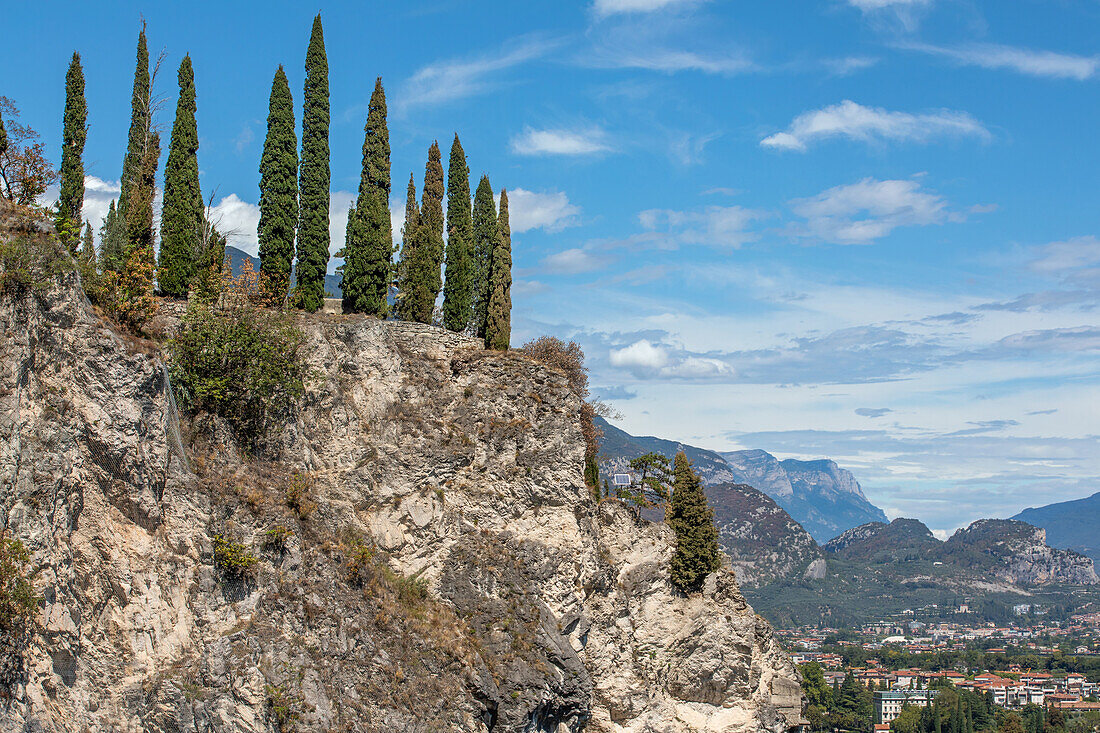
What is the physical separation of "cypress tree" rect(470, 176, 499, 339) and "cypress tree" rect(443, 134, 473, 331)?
0.36 m

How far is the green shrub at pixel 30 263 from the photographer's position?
22938 millimetres

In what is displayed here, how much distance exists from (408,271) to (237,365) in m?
11.7

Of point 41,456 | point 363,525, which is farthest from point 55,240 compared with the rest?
point 363,525

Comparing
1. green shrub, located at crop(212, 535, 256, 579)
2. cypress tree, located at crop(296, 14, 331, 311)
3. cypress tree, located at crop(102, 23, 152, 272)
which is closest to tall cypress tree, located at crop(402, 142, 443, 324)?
cypress tree, located at crop(296, 14, 331, 311)

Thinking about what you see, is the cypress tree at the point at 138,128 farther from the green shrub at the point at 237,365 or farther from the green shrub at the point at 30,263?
the green shrub at the point at 30,263

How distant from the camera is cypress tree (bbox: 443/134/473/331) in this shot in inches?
1620

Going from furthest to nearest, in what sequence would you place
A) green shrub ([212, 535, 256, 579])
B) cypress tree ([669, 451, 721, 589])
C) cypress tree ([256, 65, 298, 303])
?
1. cypress tree ([669, 451, 721, 589])
2. cypress tree ([256, 65, 298, 303])
3. green shrub ([212, 535, 256, 579])

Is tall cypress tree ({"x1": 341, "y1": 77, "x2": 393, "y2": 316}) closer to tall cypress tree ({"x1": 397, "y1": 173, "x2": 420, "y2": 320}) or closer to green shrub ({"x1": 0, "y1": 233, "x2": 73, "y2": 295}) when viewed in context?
tall cypress tree ({"x1": 397, "y1": 173, "x2": 420, "y2": 320})

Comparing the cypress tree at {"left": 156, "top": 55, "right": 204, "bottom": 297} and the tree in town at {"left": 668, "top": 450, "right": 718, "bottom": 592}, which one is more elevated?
the cypress tree at {"left": 156, "top": 55, "right": 204, "bottom": 297}

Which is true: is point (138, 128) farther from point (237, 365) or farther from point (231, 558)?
point (231, 558)

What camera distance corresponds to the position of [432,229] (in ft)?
141

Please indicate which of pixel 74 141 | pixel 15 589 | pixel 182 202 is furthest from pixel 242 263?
pixel 15 589

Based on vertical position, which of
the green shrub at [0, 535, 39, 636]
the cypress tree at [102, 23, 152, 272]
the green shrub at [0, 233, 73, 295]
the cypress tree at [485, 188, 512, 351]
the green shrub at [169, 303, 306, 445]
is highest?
the cypress tree at [102, 23, 152, 272]

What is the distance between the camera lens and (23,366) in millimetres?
22562
